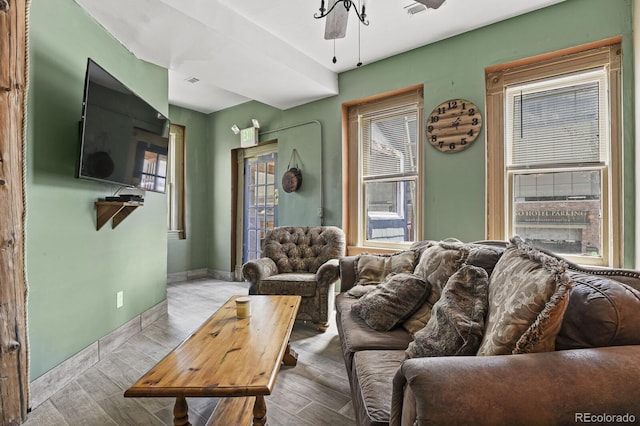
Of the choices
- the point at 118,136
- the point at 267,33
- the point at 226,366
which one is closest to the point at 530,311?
the point at 226,366

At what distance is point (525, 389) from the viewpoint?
2.79 ft

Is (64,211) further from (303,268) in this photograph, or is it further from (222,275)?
(222,275)

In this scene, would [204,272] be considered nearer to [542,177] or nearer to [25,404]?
[25,404]

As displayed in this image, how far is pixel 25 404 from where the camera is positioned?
1.79m

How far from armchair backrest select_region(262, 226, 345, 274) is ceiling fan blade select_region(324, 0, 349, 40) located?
1.98 metres

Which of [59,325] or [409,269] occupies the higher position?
[409,269]

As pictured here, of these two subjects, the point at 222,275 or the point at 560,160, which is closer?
the point at 560,160

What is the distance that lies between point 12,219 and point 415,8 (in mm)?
3201

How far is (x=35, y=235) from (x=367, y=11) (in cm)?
297

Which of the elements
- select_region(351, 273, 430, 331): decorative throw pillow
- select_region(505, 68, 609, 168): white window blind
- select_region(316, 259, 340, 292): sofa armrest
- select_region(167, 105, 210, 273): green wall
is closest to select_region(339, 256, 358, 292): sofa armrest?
select_region(316, 259, 340, 292): sofa armrest

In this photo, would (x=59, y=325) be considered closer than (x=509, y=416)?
No

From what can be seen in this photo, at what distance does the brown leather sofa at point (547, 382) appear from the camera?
2.70ft

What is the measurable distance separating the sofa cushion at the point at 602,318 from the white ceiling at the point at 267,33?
2577 mm

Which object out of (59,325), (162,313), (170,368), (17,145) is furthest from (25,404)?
(162,313)
